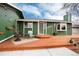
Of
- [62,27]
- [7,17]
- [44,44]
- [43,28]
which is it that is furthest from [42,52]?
[7,17]

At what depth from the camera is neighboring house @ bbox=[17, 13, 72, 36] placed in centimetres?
304

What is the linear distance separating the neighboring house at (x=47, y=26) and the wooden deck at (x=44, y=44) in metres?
0.11

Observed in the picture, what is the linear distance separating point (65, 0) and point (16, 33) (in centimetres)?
107

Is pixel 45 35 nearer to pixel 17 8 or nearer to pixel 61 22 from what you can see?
pixel 61 22

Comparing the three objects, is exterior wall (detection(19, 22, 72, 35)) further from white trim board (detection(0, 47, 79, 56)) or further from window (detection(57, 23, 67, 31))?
white trim board (detection(0, 47, 79, 56))

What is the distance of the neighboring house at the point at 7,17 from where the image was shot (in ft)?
9.75

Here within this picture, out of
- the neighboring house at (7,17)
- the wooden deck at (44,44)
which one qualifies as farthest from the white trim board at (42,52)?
the neighboring house at (7,17)

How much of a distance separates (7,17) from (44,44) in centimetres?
83

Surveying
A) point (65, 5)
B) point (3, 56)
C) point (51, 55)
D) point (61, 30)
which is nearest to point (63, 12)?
point (65, 5)

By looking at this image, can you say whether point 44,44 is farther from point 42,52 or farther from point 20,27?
point 20,27

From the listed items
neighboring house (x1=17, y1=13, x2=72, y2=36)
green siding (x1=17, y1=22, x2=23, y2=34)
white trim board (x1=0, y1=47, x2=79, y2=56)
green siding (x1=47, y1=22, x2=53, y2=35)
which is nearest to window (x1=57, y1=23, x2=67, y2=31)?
neighboring house (x1=17, y1=13, x2=72, y2=36)

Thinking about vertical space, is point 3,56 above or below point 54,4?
below

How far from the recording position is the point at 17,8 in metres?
3.04

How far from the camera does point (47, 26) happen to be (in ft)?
10.1
